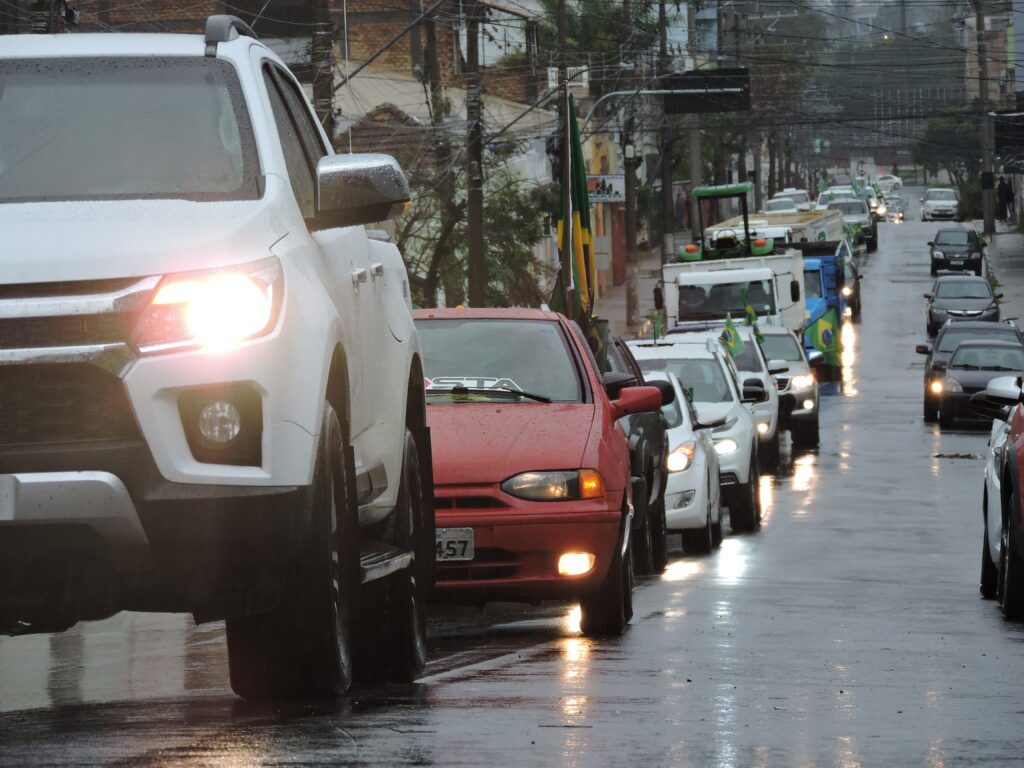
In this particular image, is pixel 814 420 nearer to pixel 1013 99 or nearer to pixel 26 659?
pixel 26 659

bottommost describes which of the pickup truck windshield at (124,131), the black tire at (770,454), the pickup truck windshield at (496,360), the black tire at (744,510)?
the black tire at (770,454)

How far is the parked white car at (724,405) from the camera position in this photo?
2061 centimetres

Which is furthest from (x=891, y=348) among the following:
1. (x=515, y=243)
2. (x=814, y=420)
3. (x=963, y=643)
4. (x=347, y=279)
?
(x=347, y=279)

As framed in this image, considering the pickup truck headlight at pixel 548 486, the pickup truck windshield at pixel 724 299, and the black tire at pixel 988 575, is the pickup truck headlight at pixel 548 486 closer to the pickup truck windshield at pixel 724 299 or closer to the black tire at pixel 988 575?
the black tire at pixel 988 575

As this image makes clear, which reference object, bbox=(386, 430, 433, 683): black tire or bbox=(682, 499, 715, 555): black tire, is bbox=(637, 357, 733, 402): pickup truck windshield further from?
bbox=(386, 430, 433, 683): black tire

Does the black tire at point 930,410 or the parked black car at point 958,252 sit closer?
the black tire at point 930,410

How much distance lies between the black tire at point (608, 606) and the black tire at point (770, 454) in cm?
1703

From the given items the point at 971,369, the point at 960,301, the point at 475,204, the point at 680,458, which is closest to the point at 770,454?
the point at 475,204

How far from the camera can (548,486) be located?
1052 cm

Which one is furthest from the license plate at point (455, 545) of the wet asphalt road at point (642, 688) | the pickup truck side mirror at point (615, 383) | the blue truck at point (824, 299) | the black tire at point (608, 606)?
the blue truck at point (824, 299)

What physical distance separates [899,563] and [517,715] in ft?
35.5

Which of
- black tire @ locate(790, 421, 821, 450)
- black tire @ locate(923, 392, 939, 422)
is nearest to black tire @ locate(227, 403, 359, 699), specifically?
black tire @ locate(790, 421, 821, 450)

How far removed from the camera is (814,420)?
31.5 meters

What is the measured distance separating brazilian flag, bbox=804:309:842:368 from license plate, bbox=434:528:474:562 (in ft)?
108
